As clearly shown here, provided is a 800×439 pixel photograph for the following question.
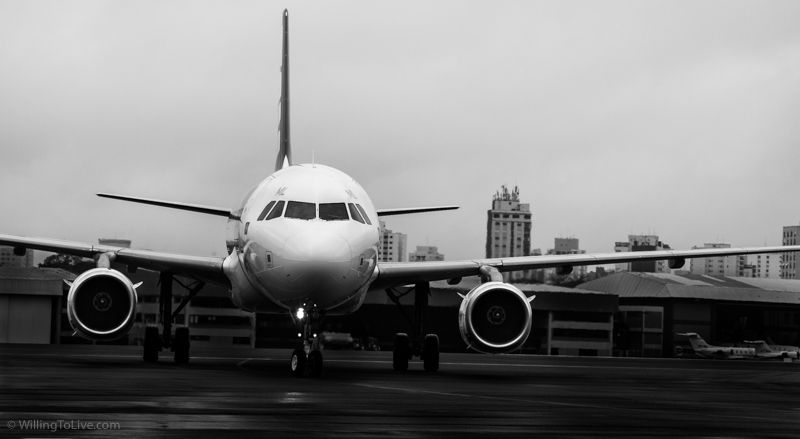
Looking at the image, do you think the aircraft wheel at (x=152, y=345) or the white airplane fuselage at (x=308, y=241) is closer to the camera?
the white airplane fuselage at (x=308, y=241)

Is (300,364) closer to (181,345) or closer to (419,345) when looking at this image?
(419,345)

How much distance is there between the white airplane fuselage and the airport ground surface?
163 cm

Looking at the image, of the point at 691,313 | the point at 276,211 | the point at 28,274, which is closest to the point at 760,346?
the point at 691,313

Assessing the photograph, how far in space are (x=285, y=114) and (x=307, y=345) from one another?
11208 millimetres

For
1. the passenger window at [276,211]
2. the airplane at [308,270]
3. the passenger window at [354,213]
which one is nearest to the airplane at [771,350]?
the airplane at [308,270]

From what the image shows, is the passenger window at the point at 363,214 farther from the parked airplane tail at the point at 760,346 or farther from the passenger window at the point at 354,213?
the parked airplane tail at the point at 760,346

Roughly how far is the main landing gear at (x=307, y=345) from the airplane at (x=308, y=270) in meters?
0.02

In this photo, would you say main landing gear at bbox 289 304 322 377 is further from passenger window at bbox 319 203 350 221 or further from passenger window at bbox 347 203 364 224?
passenger window at bbox 347 203 364 224

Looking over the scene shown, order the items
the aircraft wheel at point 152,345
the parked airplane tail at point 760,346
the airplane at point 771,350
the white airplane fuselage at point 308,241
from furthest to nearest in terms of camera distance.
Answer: the parked airplane tail at point 760,346, the airplane at point 771,350, the aircraft wheel at point 152,345, the white airplane fuselage at point 308,241

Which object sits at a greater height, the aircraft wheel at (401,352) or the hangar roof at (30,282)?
the hangar roof at (30,282)

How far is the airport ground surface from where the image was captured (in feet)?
41.0

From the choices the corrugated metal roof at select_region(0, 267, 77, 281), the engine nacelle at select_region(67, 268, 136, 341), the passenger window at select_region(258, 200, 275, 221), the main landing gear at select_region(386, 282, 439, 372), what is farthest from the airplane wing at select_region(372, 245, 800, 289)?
the corrugated metal roof at select_region(0, 267, 77, 281)

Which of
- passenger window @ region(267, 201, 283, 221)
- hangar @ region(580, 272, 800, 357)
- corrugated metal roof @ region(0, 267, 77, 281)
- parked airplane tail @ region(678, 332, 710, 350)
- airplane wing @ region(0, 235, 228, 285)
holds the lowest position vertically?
parked airplane tail @ region(678, 332, 710, 350)

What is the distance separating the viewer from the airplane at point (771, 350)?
250ft
